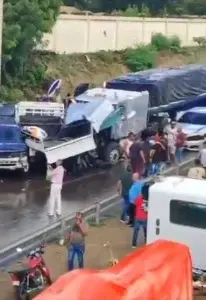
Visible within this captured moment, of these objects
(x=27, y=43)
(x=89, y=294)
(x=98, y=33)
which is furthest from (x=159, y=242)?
(x=98, y=33)

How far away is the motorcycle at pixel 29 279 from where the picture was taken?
50.2 ft

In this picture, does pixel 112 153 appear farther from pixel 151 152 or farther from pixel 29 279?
pixel 29 279

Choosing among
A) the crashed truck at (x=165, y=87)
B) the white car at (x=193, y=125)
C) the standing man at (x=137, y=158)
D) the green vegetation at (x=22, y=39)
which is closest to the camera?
the standing man at (x=137, y=158)

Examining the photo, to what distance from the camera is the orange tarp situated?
1285 cm

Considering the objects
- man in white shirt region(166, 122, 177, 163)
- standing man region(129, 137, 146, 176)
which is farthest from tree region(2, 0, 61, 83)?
standing man region(129, 137, 146, 176)

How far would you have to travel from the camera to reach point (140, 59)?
53.1m

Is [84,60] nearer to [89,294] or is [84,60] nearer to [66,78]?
[66,78]

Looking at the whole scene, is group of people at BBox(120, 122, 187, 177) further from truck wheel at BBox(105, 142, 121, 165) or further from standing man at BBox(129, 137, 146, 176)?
truck wheel at BBox(105, 142, 121, 165)

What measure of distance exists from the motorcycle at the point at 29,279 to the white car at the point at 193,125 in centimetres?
1735

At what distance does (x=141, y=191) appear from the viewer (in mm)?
19578

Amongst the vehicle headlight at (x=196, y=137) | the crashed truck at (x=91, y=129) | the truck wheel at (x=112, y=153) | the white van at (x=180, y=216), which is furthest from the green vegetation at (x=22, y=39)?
the white van at (x=180, y=216)

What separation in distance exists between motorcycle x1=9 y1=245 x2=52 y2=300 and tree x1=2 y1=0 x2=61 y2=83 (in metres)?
25.3

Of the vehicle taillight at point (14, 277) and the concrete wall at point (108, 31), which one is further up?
the concrete wall at point (108, 31)

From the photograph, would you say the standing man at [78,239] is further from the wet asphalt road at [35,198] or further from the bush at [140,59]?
the bush at [140,59]
